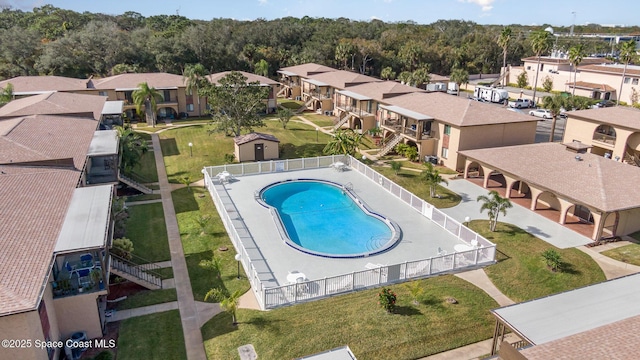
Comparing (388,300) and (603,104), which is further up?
(603,104)

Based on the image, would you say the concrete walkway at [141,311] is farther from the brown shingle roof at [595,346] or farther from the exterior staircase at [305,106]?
the exterior staircase at [305,106]

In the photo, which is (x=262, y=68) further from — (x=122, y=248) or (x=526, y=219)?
(x=122, y=248)

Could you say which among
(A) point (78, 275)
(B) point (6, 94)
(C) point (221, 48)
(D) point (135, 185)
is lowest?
(D) point (135, 185)

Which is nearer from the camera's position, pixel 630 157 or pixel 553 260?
pixel 553 260

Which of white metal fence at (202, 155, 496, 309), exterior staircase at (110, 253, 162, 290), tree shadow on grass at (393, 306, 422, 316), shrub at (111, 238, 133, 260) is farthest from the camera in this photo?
shrub at (111, 238, 133, 260)

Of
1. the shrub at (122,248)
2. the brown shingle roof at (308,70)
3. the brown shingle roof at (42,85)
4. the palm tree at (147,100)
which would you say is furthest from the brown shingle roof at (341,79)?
the shrub at (122,248)

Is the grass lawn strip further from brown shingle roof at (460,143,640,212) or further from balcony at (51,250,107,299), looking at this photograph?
balcony at (51,250,107,299)

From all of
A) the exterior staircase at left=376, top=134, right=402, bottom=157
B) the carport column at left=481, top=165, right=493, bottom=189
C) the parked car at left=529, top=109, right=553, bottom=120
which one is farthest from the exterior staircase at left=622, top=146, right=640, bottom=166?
the parked car at left=529, top=109, right=553, bottom=120

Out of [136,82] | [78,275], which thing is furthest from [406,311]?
[136,82]
